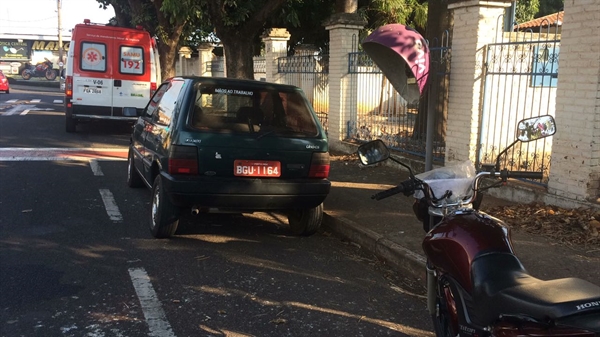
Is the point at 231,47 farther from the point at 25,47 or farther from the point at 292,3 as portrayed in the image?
the point at 25,47

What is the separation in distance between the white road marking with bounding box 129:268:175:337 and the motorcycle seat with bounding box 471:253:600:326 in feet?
6.94

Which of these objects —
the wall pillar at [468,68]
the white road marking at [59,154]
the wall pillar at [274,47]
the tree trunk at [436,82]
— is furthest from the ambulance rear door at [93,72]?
the wall pillar at [468,68]

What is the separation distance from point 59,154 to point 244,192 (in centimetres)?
706

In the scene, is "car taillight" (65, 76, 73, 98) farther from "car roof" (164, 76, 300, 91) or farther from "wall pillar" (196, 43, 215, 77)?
"wall pillar" (196, 43, 215, 77)

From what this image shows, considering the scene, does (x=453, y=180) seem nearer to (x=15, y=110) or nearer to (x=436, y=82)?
(x=436, y=82)

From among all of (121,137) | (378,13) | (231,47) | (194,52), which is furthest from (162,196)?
(194,52)

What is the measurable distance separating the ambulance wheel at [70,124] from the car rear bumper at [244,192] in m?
9.61

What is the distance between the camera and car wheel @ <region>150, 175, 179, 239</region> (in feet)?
18.0

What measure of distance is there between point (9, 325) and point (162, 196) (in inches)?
80.3

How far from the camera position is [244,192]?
534cm

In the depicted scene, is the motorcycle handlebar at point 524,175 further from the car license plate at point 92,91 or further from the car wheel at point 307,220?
the car license plate at point 92,91

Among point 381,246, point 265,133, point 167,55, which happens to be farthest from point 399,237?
point 167,55

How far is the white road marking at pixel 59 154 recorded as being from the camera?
10.4 m

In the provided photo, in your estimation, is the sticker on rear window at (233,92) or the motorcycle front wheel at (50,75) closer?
the sticker on rear window at (233,92)
